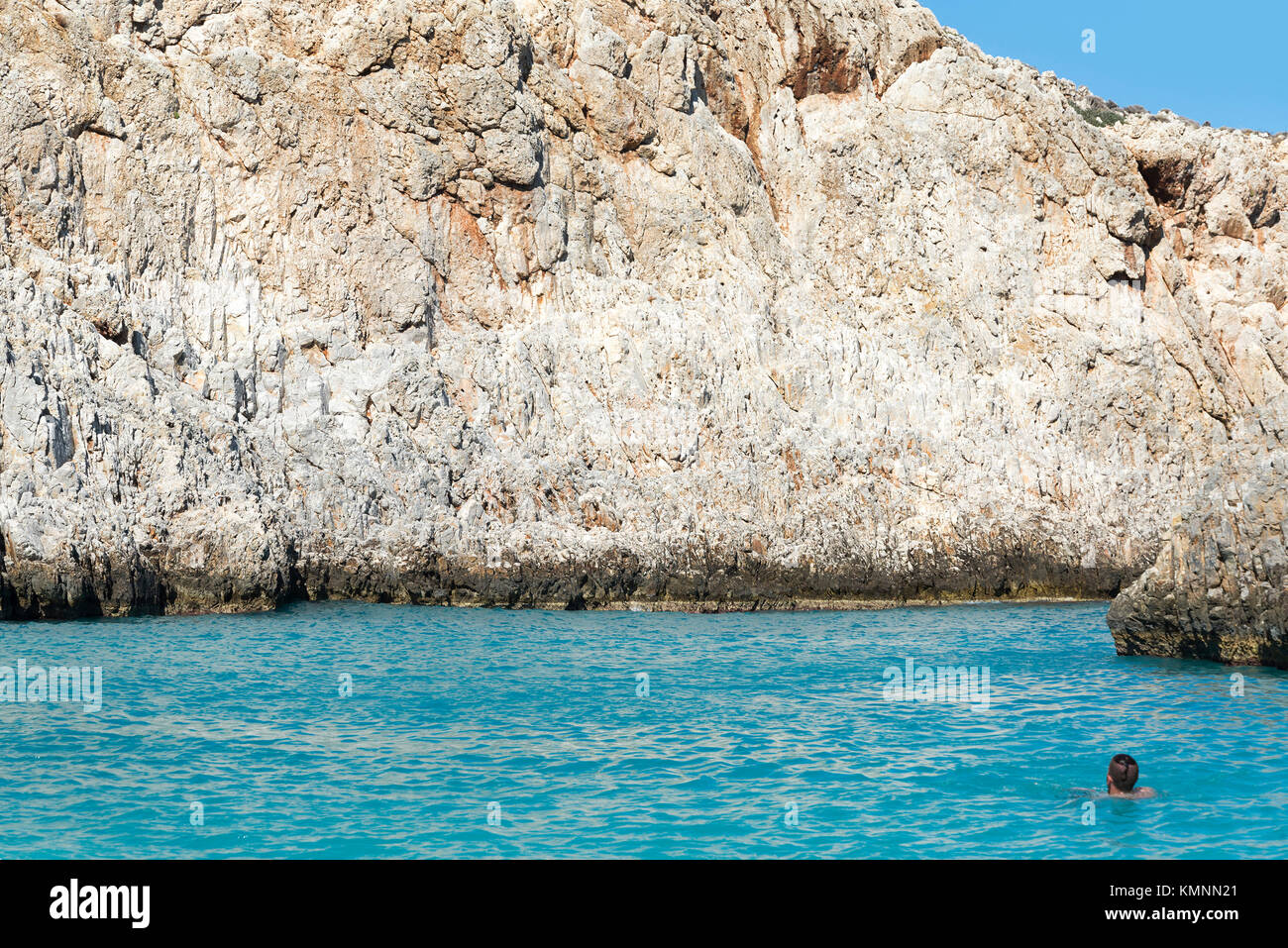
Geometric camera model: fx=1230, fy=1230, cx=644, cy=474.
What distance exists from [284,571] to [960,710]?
2101cm

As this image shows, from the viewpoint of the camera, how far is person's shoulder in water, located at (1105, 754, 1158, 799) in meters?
13.5

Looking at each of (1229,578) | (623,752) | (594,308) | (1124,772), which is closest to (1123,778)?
(1124,772)

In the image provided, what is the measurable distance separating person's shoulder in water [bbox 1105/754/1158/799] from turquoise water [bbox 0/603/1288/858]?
0.20m

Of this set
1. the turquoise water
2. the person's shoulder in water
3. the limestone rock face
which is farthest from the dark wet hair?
the limestone rock face

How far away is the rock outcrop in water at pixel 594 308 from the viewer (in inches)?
1398

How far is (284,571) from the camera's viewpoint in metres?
34.0

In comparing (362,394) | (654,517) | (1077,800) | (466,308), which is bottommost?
(1077,800)

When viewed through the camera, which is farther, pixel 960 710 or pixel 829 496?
pixel 829 496

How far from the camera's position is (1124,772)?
44.3 ft

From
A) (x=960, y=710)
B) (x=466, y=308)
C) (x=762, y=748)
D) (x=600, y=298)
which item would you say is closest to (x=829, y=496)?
(x=600, y=298)

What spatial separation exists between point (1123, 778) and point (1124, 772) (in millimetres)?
75

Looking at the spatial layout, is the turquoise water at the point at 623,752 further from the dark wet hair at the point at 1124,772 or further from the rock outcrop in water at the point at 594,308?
the rock outcrop in water at the point at 594,308

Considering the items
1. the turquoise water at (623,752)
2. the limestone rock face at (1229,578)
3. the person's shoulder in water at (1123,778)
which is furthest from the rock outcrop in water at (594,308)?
the person's shoulder in water at (1123,778)
